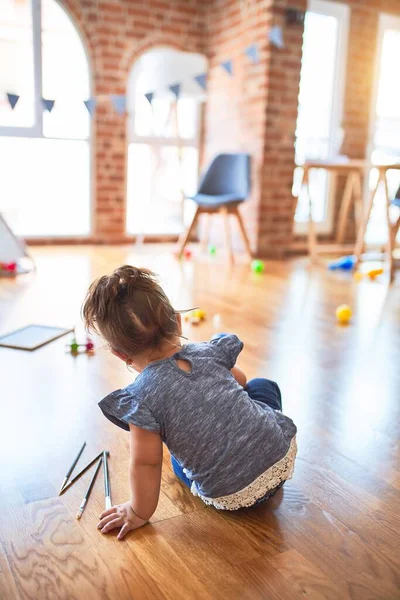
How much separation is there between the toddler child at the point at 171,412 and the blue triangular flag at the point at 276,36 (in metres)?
3.57

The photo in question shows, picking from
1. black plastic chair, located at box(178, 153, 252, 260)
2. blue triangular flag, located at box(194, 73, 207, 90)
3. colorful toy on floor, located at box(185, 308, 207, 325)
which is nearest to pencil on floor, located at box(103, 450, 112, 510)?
colorful toy on floor, located at box(185, 308, 207, 325)

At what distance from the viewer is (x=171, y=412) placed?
103 cm

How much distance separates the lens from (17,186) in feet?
15.4

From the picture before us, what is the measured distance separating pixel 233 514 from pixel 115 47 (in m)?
4.37

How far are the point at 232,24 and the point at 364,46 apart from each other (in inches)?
48.9

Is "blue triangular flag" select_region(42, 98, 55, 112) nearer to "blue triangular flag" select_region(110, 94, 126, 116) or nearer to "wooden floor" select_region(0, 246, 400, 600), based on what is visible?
"blue triangular flag" select_region(110, 94, 126, 116)

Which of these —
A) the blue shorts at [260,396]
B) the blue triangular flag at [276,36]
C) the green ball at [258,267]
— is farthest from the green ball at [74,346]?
the blue triangular flag at [276,36]

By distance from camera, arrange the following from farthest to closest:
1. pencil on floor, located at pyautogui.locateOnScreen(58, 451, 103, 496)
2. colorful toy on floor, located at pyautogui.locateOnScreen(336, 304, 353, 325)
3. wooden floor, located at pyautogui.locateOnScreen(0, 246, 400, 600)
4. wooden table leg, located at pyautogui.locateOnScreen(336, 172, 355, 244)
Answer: wooden table leg, located at pyautogui.locateOnScreen(336, 172, 355, 244), colorful toy on floor, located at pyautogui.locateOnScreen(336, 304, 353, 325), pencil on floor, located at pyautogui.locateOnScreen(58, 451, 103, 496), wooden floor, located at pyautogui.locateOnScreen(0, 246, 400, 600)

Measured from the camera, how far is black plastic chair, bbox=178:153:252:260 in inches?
165

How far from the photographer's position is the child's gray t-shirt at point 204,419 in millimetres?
1027

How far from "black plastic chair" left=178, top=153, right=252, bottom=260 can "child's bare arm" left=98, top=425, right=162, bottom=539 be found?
125 inches

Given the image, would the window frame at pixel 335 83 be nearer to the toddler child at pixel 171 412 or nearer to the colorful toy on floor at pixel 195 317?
the colorful toy on floor at pixel 195 317

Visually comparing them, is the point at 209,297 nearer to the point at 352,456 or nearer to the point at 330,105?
the point at 352,456

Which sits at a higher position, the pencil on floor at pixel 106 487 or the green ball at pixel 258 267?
the green ball at pixel 258 267
